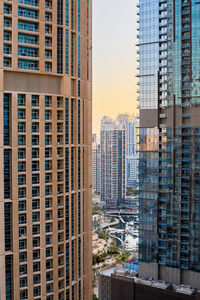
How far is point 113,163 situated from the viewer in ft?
119

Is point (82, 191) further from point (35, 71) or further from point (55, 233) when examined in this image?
point (35, 71)

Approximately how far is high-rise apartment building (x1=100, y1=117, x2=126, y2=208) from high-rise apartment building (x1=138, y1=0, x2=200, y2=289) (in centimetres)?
2268

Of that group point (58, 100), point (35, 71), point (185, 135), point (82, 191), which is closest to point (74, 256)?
point (82, 191)

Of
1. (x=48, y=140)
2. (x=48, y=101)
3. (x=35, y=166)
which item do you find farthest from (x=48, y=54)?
(x=35, y=166)

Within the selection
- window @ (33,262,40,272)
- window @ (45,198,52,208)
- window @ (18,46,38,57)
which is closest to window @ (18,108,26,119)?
window @ (18,46,38,57)

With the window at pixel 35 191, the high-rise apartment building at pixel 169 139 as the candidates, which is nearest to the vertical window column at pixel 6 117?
the window at pixel 35 191

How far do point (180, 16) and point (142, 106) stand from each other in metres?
3.09

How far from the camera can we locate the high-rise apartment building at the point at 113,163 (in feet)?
117

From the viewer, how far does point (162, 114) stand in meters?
Answer: 12.7

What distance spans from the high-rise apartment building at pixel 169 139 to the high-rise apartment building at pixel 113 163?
22682 millimetres

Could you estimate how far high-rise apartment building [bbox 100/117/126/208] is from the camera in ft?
117

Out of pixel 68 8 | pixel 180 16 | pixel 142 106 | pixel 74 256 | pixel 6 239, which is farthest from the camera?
pixel 142 106

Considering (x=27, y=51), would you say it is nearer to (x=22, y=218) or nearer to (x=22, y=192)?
(x=22, y=192)

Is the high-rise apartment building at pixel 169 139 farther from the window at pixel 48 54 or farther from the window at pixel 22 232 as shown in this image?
the window at pixel 22 232
